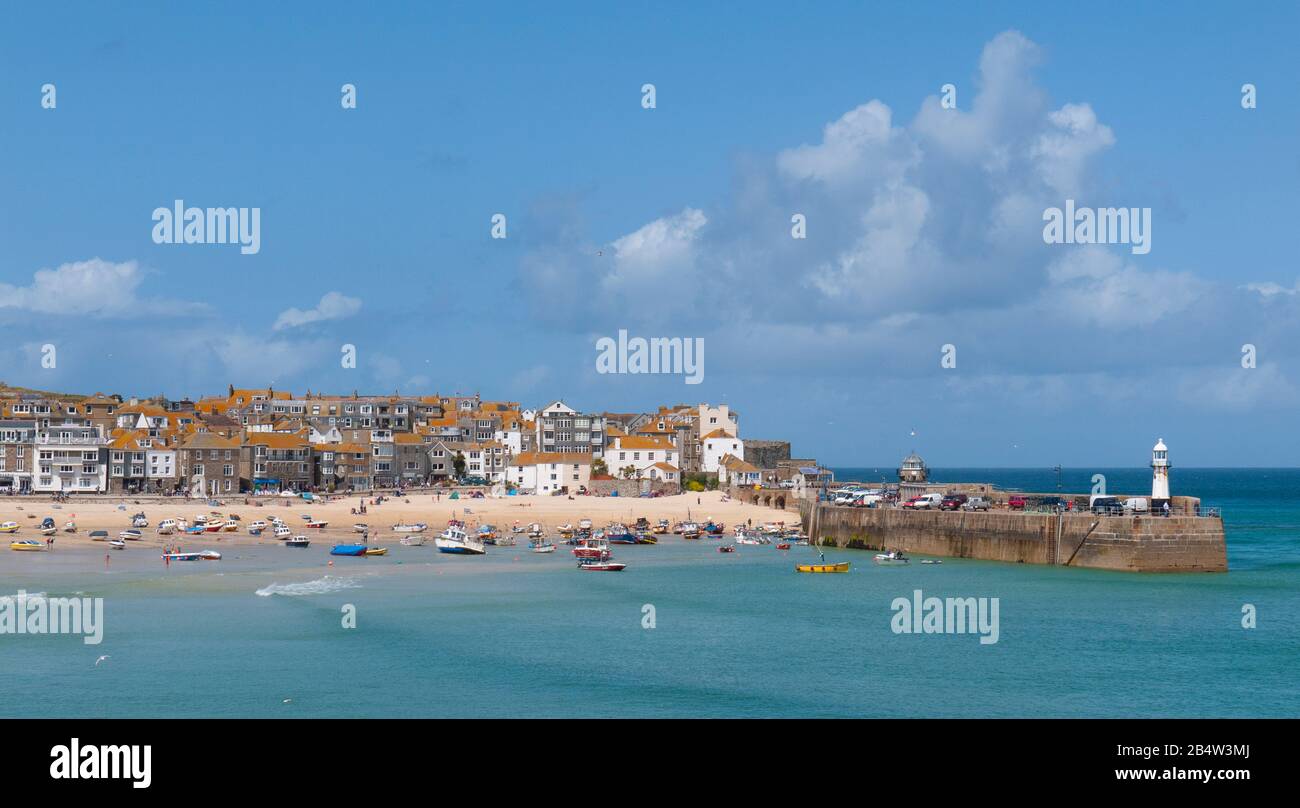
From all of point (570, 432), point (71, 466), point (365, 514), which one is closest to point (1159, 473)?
point (365, 514)

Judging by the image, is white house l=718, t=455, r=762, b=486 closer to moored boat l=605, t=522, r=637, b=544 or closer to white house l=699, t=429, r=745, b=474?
white house l=699, t=429, r=745, b=474

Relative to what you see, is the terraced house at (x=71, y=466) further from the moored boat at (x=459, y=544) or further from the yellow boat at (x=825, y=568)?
the yellow boat at (x=825, y=568)

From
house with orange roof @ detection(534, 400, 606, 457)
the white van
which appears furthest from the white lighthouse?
house with orange roof @ detection(534, 400, 606, 457)

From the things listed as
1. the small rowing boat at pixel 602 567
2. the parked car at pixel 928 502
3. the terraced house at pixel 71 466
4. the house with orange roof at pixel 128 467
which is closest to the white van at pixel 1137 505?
the parked car at pixel 928 502

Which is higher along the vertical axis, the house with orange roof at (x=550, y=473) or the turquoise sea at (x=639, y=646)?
the house with orange roof at (x=550, y=473)

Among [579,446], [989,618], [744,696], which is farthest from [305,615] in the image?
[579,446]

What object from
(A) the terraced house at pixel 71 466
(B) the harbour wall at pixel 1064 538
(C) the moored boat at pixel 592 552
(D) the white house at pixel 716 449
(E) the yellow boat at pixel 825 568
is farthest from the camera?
(D) the white house at pixel 716 449
